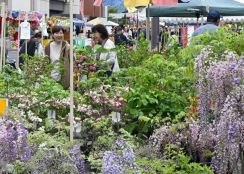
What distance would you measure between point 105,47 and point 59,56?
24.1 inches

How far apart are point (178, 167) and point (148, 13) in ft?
28.3

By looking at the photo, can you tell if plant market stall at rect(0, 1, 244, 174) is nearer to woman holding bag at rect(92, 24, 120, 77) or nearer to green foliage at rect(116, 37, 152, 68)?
woman holding bag at rect(92, 24, 120, 77)

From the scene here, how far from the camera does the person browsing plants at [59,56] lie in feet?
26.5

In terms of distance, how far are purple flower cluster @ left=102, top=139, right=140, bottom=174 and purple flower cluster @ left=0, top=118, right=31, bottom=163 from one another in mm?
664

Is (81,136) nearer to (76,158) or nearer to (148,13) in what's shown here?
(76,158)

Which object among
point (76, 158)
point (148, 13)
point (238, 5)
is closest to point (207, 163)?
point (76, 158)

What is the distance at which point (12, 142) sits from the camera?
13.2 feet

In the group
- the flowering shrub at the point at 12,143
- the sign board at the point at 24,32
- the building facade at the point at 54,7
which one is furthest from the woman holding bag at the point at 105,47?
the building facade at the point at 54,7

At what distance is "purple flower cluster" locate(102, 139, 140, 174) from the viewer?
11.7 ft

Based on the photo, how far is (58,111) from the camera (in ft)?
20.0

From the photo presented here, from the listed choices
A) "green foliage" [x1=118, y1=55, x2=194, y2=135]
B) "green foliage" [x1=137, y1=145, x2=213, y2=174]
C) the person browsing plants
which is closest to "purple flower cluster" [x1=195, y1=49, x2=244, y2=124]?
"green foliage" [x1=137, y1=145, x2=213, y2=174]

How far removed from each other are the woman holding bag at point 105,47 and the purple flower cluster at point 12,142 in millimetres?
3806

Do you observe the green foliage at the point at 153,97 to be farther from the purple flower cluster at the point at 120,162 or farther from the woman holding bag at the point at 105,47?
the woman holding bag at the point at 105,47

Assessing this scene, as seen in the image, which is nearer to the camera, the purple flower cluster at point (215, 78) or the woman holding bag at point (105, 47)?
the purple flower cluster at point (215, 78)
